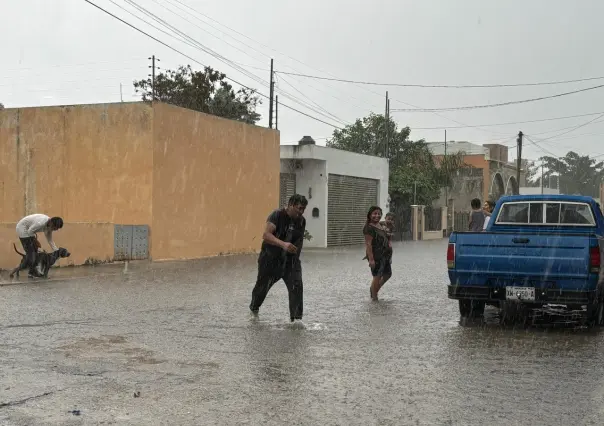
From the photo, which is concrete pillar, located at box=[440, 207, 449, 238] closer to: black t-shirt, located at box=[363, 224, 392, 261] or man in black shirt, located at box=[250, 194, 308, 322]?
black t-shirt, located at box=[363, 224, 392, 261]

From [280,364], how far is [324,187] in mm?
26575

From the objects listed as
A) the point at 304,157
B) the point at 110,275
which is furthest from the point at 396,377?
the point at 304,157

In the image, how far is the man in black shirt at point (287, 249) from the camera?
10398 mm

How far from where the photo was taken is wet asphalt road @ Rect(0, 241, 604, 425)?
5.84 metres

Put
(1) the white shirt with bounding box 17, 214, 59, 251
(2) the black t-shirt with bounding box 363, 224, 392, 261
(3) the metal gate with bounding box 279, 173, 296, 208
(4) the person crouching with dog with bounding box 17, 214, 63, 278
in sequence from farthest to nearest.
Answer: (3) the metal gate with bounding box 279, 173, 296, 208
(1) the white shirt with bounding box 17, 214, 59, 251
(4) the person crouching with dog with bounding box 17, 214, 63, 278
(2) the black t-shirt with bounding box 363, 224, 392, 261

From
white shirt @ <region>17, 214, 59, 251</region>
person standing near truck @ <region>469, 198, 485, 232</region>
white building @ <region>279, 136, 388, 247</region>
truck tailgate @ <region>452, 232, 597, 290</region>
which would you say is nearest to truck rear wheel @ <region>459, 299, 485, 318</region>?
truck tailgate @ <region>452, 232, 597, 290</region>

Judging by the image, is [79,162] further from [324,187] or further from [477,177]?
[477,177]

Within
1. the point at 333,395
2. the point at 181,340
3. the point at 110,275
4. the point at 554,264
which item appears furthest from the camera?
the point at 110,275

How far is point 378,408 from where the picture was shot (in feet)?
19.6

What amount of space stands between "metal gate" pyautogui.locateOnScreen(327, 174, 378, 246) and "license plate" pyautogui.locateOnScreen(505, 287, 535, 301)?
2421 centimetres

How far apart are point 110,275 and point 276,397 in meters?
12.1

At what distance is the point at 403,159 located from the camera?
5928cm

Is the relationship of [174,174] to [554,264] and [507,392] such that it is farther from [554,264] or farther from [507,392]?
[507,392]

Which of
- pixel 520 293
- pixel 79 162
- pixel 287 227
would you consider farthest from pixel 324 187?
pixel 520 293
